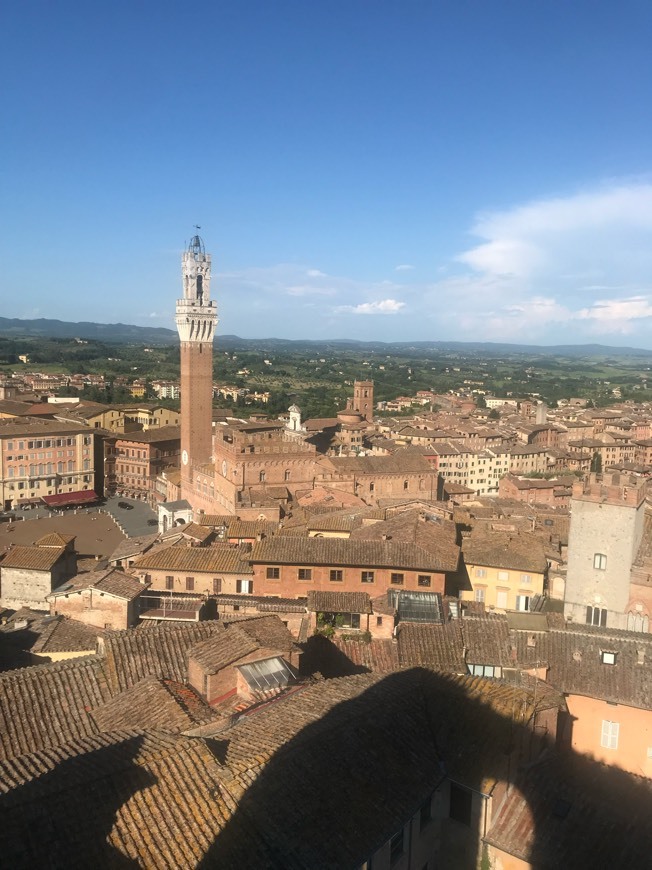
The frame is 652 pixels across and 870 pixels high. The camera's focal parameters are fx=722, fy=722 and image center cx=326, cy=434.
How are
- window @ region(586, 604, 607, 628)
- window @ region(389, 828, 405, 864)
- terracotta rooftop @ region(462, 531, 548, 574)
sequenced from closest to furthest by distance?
window @ region(389, 828, 405, 864) → window @ region(586, 604, 607, 628) → terracotta rooftop @ region(462, 531, 548, 574)

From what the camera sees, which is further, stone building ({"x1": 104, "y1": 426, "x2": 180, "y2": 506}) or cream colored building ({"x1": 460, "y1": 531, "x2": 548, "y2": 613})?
stone building ({"x1": 104, "y1": 426, "x2": 180, "y2": 506})

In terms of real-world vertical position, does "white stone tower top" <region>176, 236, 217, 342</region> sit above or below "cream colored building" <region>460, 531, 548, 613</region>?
above

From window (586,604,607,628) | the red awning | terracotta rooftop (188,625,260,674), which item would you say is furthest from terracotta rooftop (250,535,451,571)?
the red awning

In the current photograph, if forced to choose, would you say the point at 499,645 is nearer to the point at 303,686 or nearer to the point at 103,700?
the point at 303,686

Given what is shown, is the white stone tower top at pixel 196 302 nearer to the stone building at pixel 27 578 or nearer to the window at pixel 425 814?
the stone building at pixel 27 578

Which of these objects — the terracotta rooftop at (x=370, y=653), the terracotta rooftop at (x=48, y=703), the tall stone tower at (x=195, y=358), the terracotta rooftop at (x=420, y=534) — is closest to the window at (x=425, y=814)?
the terracotta rooftop at (x=48, y=703)

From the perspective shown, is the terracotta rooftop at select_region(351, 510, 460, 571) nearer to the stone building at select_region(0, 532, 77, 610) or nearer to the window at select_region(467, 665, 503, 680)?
the window at select_region(467, 665, 503, 680)

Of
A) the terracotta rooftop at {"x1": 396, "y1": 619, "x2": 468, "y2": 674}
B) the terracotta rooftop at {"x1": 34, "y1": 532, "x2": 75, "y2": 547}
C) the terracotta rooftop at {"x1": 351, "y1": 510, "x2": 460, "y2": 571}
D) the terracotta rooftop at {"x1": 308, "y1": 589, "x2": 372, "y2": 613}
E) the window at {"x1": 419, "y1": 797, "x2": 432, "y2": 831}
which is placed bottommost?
the terracotta rooftop at {"x1": 34, "y1": 532, "x2": 75, "y2": 547}
